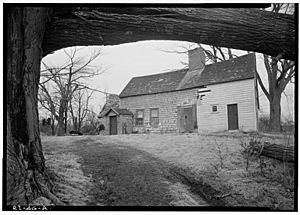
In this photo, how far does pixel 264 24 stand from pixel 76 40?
1148 millimetres

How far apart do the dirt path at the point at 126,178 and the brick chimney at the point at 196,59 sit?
720mm

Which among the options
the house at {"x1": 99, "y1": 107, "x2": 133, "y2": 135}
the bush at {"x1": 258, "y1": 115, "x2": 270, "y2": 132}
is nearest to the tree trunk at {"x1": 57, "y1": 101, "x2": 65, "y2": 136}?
the house at {"x1": 99, "y1": 107, "x2": 133, "y2": 135}

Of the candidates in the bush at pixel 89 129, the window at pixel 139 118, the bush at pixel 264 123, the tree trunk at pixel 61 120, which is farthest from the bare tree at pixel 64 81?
the bush at pixel 264 123

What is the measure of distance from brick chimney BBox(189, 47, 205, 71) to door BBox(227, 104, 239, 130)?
38 cm

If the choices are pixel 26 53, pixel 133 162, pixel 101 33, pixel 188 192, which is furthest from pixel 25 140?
pixel 188 192

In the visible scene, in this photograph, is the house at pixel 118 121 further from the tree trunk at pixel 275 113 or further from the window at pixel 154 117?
the tree trunk at pixel 275 113

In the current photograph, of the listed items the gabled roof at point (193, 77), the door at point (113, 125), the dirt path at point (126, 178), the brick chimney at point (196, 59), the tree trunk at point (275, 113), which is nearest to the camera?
the dirt path at point (126, 178)

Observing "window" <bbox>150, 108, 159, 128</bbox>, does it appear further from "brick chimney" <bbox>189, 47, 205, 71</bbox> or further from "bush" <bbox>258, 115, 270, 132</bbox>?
"bush" <bbox>258, 115, 270, 132</bbox>

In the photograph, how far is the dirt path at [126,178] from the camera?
4.17 feet

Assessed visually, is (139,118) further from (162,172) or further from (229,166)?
(229,166)

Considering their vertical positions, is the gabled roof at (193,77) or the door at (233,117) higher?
the gabled roof at (193,77)

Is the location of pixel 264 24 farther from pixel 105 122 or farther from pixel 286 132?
pixel 105 122

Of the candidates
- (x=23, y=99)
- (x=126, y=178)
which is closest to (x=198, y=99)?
(x=126, y=178)

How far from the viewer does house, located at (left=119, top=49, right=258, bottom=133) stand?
1.60 meters
